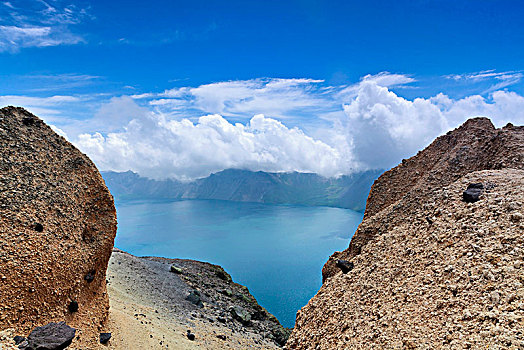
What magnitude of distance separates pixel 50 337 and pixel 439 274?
1047 centimetres

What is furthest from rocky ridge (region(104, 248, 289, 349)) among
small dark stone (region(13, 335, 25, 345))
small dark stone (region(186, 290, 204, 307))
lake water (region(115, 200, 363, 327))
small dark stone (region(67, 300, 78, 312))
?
lake water (region(115, 200, 363, 327))

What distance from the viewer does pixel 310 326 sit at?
936 centimetres

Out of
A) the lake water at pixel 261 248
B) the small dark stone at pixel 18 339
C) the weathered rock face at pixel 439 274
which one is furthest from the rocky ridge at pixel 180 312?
the lake water at pixel 261 248

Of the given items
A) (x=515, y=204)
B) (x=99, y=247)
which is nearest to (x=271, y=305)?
(x=99, y=247)

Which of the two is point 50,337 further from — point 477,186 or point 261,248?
point 261,248

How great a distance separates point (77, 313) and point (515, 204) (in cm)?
1399

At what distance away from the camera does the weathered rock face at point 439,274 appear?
5488mm

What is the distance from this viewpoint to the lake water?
239 ft

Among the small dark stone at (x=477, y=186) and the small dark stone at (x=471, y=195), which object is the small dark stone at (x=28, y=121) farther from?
the small dark stone at (x=477, y=186)

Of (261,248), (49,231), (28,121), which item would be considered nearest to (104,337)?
(49,231)

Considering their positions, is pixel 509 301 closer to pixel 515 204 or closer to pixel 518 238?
pixel 518 238

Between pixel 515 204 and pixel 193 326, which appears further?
pixel 193 326

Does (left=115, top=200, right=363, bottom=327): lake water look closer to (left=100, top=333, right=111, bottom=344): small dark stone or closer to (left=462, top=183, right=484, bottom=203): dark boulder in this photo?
(left=100, top=333, right=111, bottom=344): small dark stone

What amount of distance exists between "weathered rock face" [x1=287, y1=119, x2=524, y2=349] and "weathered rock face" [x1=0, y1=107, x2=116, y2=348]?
773cm
